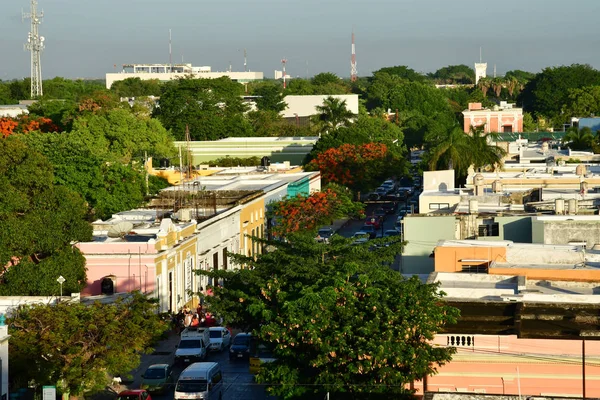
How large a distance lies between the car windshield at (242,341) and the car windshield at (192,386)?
19.5 ft

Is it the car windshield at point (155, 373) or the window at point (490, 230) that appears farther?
the window at point (490, 230)

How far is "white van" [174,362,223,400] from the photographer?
1259 inches

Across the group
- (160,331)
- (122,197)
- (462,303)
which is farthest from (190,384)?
(122,197)

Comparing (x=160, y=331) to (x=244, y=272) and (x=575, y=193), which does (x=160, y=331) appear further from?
(x=575, y=193)

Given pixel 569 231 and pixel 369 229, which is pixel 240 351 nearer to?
pixel 569 231

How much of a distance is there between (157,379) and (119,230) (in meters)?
12.5

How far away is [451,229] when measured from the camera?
4284 centimetres

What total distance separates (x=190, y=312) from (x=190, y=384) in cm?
1340

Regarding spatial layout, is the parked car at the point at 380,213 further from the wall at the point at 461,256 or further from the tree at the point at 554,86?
the tree at the point at 554,86

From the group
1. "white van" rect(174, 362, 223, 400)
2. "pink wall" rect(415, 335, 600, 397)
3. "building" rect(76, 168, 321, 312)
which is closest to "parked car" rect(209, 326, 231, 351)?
"building" rect(76, 168, 321, 312)

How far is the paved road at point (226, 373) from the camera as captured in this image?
Answer: 33.0 meters

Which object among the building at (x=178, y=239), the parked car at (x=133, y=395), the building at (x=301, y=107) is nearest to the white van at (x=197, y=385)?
the parked car at (x=133, y=395)

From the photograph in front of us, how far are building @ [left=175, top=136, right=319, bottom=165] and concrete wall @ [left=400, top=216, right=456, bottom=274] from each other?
5083 centimetres

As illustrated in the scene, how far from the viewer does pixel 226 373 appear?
3600cm
